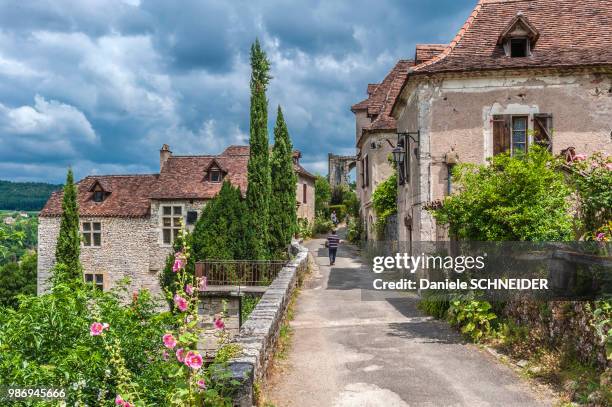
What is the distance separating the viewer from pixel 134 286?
1163 inches

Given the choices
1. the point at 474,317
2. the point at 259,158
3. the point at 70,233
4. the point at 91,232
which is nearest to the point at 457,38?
the point at 474,317

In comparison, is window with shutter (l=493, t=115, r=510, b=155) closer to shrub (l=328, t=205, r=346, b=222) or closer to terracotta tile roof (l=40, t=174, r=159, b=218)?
terracotta tile roof (l=40, t=174, r=159, b=218)

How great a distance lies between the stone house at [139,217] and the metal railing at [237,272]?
10.2m

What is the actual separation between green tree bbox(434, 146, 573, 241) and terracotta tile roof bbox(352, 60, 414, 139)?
1215cm

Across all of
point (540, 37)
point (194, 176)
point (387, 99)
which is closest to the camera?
point (540, 37)

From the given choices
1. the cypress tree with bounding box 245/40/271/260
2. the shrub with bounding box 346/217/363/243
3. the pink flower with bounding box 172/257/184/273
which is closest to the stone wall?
the pink flower with bounding box 172/257/184/273

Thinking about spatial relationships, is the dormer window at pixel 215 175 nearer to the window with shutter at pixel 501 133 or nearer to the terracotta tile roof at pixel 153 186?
the terracotta tile roof at pixel 153 186

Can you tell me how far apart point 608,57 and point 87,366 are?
1347 cm

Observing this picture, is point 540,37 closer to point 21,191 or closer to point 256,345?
point 256,345

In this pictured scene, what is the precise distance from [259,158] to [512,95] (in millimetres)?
14806

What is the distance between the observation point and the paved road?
5.74 meters

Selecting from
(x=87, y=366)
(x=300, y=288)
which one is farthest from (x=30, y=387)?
(x=300, y=288)

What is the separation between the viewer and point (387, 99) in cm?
2311

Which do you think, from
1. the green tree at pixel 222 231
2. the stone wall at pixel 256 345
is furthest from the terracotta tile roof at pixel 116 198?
the stone wall at pixel 256 345
